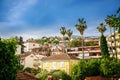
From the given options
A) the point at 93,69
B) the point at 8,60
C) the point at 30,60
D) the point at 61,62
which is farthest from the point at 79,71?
the point at 30,60

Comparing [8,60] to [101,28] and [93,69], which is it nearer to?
[93,69]

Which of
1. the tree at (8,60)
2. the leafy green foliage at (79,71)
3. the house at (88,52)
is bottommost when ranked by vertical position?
the leafy green foliage at (79,71)

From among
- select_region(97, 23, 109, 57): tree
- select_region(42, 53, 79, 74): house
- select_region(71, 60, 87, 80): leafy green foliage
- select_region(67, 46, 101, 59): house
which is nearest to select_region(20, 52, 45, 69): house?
select_region(42, 53, 79, 74): house

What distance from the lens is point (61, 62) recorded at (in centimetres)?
8075

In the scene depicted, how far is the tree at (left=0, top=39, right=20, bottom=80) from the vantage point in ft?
47.8

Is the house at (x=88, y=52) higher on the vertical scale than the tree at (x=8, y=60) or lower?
higher

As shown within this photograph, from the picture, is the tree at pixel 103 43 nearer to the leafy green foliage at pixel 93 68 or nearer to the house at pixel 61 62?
the house at pixel 61 62

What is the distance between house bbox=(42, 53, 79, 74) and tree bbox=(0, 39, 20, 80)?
209 ft

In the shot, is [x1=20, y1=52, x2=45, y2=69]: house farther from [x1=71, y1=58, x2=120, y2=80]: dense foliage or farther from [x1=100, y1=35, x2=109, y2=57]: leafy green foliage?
[x1=71, y1=58, x2=120, y2=80]: dense foliage

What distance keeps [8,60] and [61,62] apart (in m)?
66.0

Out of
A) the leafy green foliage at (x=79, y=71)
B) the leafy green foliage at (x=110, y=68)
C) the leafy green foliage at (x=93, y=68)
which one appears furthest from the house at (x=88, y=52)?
the leafy green foliage at (x=79, y=71)

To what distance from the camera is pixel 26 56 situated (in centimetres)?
10200

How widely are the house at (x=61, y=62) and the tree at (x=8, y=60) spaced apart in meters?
63.8

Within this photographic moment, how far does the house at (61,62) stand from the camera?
79706 mm
